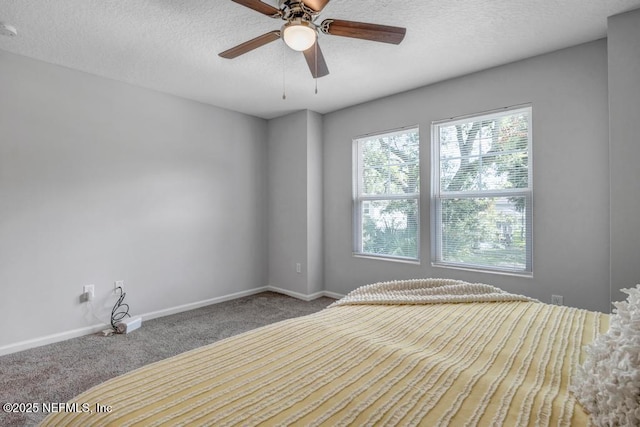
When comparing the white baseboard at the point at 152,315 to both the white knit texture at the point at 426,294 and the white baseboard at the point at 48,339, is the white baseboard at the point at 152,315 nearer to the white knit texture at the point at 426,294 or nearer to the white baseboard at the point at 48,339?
the white baseboard at the point at 48,339

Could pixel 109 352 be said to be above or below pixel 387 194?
below

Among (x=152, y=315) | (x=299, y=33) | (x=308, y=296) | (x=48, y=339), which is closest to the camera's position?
(x=299, y=33)

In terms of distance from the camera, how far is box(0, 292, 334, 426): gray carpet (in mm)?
2117

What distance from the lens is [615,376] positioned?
764 mm

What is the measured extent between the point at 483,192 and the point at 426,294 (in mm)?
1789

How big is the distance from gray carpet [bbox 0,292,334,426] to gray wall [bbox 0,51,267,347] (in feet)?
0.92

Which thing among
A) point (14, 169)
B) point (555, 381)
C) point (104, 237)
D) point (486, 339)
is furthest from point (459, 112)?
point (14, 169)

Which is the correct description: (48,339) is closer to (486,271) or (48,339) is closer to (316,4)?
(316,4)

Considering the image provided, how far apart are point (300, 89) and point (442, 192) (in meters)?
1.90

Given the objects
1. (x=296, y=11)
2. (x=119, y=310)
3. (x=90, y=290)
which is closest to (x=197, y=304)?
(x=119, y=310)

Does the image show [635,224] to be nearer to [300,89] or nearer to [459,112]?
[459,112]

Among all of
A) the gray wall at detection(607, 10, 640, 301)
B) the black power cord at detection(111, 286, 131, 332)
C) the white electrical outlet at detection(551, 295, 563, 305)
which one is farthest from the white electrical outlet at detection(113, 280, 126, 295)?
the gray wall at detection(607, 10, 640, 301)

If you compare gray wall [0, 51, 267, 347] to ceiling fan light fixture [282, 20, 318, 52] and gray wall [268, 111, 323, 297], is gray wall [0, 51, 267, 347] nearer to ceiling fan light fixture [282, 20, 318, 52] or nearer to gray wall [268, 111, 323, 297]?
gray wall [268, 111, 323, 297]

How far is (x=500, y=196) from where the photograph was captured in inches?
120
